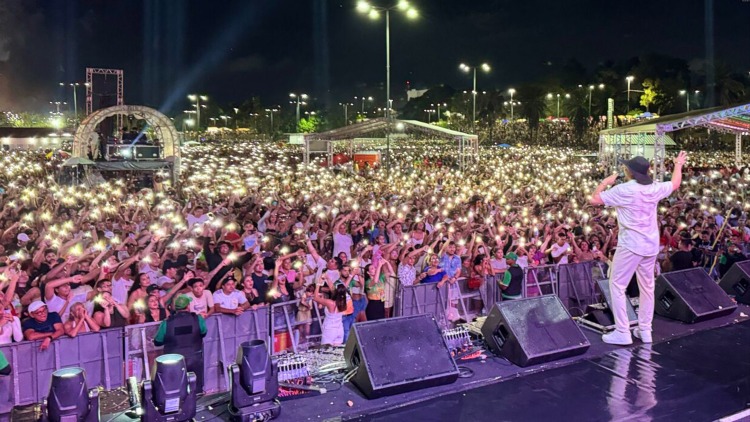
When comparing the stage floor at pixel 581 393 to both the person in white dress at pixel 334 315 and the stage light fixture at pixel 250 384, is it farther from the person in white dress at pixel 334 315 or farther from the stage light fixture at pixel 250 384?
the person in white dress at pixel 334 315

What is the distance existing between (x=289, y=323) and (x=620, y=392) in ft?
10.9

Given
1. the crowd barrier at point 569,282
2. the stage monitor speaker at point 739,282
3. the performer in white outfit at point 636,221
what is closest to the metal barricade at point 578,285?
the crowd barrier at point 569,282

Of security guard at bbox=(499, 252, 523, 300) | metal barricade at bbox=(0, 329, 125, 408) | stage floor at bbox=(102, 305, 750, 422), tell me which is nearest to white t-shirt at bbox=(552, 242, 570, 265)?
security guard at bbox=(499, 252, 523, 300)

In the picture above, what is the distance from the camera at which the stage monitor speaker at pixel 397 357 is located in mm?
4832

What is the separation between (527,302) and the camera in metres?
5.79

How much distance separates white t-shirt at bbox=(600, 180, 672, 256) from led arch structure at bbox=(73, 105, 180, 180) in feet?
62.0

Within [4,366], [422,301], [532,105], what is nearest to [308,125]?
[532,105]

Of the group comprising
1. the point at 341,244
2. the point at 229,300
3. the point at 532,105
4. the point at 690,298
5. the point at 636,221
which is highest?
the point at 532,105

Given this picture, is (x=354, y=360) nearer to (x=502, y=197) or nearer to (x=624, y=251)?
(x=624, y=251)

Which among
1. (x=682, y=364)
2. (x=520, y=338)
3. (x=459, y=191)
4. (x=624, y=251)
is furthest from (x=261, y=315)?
(x=459, y=191)

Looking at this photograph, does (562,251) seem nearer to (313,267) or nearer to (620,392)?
(313,267)

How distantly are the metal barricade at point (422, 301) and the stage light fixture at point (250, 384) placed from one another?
10.2 ft

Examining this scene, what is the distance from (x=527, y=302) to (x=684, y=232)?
6.37 m

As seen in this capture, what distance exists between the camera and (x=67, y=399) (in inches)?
151
